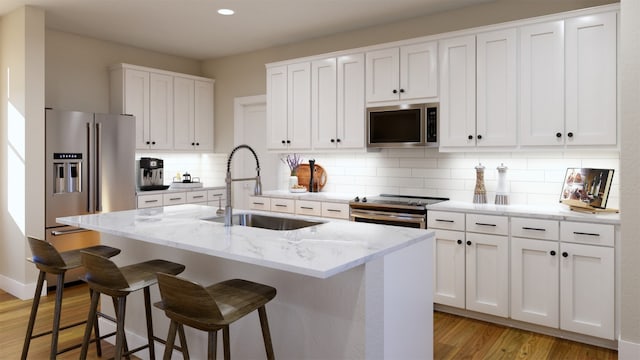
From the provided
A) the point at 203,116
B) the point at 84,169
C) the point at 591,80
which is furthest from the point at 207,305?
the point at 203,116

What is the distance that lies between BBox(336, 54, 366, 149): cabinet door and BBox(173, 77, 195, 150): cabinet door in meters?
2.39

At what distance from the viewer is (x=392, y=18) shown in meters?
4.52

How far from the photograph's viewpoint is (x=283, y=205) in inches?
187

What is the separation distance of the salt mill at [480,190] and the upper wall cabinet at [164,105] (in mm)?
3785

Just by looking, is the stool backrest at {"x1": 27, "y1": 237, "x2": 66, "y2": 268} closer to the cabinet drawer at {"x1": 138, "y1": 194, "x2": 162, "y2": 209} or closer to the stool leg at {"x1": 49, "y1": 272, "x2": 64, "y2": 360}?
the stool leg at {"x1": 49, "y1": 272, "x2": 64, "y2": 360}

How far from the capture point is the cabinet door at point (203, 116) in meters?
6.09

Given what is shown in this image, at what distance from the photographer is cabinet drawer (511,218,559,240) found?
3.21m

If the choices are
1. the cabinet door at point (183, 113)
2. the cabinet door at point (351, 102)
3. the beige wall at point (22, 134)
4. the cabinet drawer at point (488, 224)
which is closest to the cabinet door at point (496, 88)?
the cabinet drawer at point (488, 224)

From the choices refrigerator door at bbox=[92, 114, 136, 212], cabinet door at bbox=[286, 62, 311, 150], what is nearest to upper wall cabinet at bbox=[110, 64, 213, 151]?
refrigerator door at bbox=[92, 114, 136, 212]

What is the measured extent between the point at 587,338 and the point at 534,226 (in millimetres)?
857

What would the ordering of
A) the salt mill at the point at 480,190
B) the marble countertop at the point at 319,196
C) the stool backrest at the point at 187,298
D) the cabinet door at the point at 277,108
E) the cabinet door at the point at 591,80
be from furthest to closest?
the cabinet door at the point at 277,108
the marble countertop at the point at 319,196
the salt mill at the point at 480,190
the cabinet door at the point at 591,80
the stool backrest at the point at 187,298

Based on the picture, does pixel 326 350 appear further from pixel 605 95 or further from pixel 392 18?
pixel 392 18

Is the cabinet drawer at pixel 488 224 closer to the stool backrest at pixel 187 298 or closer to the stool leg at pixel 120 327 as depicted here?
the stool backrest at pixel 187 298

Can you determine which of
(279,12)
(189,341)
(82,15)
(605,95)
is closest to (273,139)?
(279,12)
